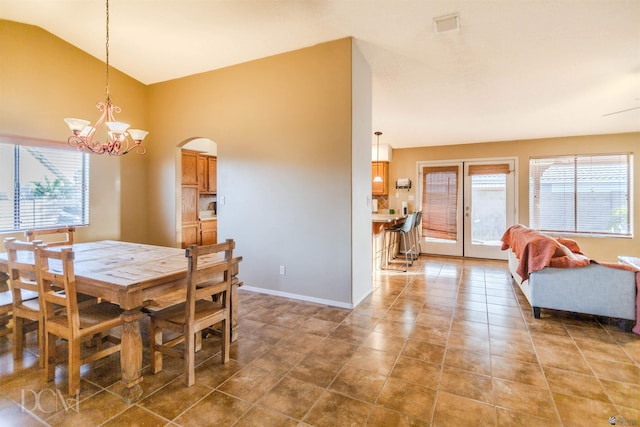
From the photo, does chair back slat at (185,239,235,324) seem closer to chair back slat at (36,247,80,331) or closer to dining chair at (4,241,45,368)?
chair back slat at (36,247,80,331)

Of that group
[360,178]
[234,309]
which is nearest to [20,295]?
[234,309]

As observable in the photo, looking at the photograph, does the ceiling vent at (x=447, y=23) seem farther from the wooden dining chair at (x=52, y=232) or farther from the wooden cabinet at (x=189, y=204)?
the wooden cabinet at (x=189, y=204)

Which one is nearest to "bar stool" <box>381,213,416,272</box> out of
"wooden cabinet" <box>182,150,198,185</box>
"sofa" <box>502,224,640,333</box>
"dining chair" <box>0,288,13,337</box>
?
"sofa" <box>502,224,640,333</box>

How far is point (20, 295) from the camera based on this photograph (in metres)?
2.31

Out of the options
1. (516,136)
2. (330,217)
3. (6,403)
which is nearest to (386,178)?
(516,136)

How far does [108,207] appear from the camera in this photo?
14.8 ft

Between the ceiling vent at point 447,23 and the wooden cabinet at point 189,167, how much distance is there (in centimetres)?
416

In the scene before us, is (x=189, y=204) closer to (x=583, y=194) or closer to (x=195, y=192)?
(x=195, y=192)

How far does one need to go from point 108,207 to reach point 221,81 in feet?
8.12

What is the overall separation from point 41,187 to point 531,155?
8041mm

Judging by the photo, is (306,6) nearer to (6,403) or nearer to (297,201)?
(297,201)

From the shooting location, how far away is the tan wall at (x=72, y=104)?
11.6ft

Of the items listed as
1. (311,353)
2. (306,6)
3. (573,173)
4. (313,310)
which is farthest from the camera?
(573,173)

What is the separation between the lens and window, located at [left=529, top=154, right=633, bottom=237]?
5586 mm
